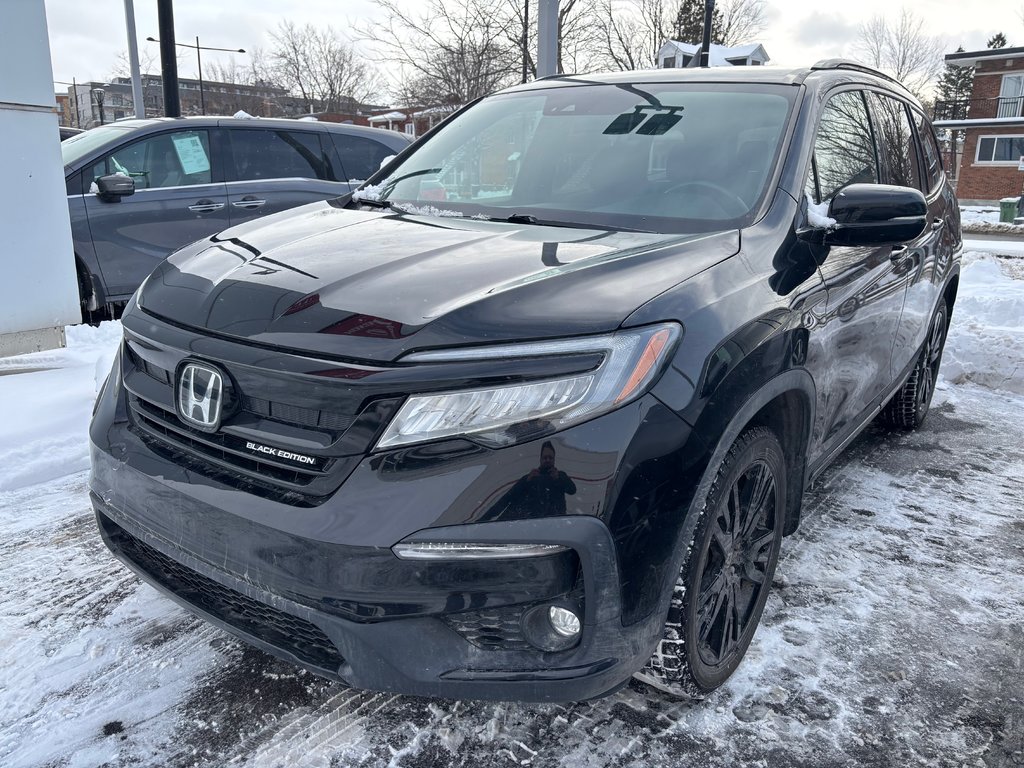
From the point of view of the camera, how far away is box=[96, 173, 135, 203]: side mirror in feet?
20.3

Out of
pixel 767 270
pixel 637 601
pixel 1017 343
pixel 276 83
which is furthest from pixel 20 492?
pixel 276 83

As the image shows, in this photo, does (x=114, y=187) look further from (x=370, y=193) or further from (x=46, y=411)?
(x=370, y=193)

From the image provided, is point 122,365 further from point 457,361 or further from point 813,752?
point 813,752

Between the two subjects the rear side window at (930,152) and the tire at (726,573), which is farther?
the rear side window at (930,152)

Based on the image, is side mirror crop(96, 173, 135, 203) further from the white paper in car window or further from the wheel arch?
the wheel arch

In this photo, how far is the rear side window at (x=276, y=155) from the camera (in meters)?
7.04

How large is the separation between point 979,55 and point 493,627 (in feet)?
160

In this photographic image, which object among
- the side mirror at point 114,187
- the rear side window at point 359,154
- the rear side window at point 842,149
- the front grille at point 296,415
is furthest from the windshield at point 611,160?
→ the rear side window at point 359,154

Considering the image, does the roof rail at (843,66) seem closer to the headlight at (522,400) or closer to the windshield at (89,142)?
the headlight at (522,400)

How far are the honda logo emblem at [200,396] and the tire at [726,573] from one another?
1.17m

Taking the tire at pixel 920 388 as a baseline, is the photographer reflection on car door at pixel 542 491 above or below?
above

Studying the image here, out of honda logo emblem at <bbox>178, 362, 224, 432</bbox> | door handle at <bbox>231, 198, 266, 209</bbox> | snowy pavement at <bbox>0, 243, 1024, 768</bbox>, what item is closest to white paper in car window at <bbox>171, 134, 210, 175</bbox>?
door handle at <bbox>231, 198, 266, 209</bbox>

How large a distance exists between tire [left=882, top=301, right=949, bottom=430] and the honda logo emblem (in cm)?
387

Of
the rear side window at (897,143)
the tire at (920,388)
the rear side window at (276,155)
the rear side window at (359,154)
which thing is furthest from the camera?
the rear side window at (359,154)
